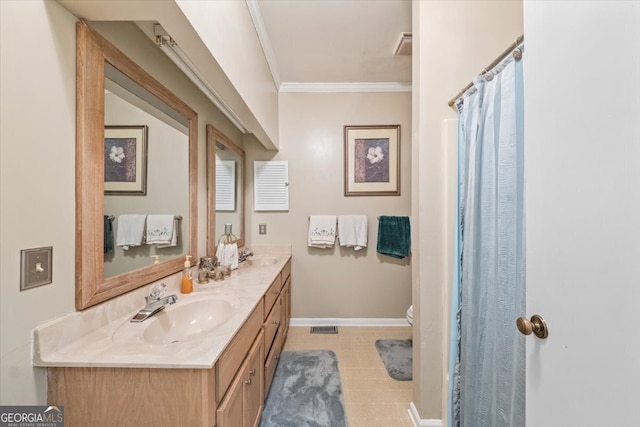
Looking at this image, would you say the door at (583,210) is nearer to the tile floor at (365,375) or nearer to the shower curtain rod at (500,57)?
the shower curtain rod at (500,57)

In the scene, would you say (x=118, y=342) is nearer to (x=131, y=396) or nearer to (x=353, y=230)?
(x=131, y=396)

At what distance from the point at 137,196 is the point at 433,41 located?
1764mm

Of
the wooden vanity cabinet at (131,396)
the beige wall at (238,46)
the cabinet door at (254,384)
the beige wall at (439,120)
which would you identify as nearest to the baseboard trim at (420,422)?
the beige wall at (439,120)

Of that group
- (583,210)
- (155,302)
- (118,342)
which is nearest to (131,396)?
(118,342)

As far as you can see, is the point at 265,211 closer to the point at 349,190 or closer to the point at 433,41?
the point at 349,190

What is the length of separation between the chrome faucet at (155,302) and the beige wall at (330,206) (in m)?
1.52

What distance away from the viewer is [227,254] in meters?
1.92

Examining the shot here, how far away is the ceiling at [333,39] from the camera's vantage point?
5.75 ft

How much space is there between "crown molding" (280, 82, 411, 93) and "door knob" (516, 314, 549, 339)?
104 inches

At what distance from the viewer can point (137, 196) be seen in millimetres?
1199

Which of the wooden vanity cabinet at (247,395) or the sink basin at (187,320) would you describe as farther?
the sink basin at (187,320)

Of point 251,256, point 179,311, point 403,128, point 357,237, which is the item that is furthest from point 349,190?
point 179,311

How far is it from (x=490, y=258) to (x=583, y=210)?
0.56m

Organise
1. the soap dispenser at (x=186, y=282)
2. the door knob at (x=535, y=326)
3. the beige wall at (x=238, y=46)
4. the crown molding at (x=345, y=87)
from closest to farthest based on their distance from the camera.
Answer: the door knob at (x=535, y=326) < the beige wall at (x=238, y=46) < the soap dispenser at (x=186, y=282) < the crown molding at (x=345, y=87)
